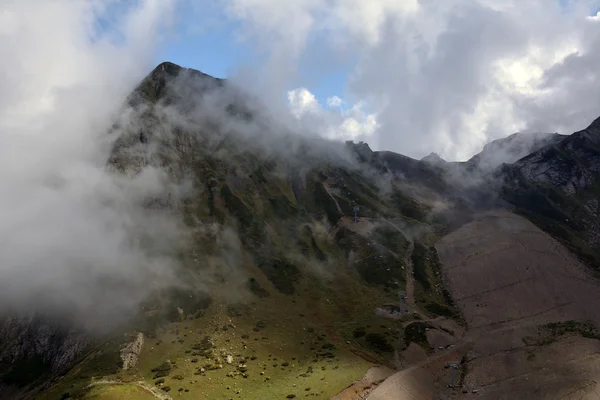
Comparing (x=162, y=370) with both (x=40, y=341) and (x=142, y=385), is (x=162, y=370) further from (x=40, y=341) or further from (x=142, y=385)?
(x=40, y=341)

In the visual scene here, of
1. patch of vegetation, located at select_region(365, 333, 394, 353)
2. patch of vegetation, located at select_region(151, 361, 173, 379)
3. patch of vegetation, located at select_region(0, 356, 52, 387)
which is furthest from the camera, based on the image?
patch of vegetation, located at select_region(0, 356, 52, 387)

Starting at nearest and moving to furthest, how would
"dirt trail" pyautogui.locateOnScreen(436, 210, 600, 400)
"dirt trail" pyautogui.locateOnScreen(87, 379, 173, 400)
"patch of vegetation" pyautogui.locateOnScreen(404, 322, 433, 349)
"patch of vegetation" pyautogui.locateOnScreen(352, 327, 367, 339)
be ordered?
"dirt trail" pyautogui.locateOnScreen(87, 379, 173, 400) → "dirt trail" pyautogui.locateOnScreen(436, 210, 600, 400) → "patch of vegetation" pyautogui.locateOnScreen(404, 322, 433, 349) → "patch of vegetation" pyautogui.locateOnScreen(352, 327, 367, 339)

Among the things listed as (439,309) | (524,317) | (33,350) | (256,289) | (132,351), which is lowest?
(524,317)

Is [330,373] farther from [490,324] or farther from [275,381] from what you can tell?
[490,324]

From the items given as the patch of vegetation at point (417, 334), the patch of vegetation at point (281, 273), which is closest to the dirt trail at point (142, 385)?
the patch of vegetation at point (417, 334)

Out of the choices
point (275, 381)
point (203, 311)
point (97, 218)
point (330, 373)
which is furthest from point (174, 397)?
point (97, 218)

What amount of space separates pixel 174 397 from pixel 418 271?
12884cm

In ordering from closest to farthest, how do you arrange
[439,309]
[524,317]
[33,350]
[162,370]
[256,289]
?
[162,370] → [33,350] → [524,317] → [439,309] → [256,289]

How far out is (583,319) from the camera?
147750 mm

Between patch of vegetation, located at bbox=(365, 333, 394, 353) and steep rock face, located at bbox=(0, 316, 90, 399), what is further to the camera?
steep rock face, located at bbox=(0, 316, 90, 399)

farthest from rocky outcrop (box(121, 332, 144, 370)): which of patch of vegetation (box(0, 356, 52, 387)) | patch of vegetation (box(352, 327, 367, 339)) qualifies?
patch of vegetation (box(352, 327, 367, 339))

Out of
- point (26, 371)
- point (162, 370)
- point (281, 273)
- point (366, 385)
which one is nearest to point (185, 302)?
point (162, 370)

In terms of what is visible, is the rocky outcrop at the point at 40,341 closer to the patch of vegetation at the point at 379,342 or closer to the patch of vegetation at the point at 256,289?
the patch of vegetation at the point at 256,289

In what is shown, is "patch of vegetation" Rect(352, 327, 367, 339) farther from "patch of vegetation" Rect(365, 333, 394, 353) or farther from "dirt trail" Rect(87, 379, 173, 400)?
"dirt trail" Rect(87, 379, 173, 400)
